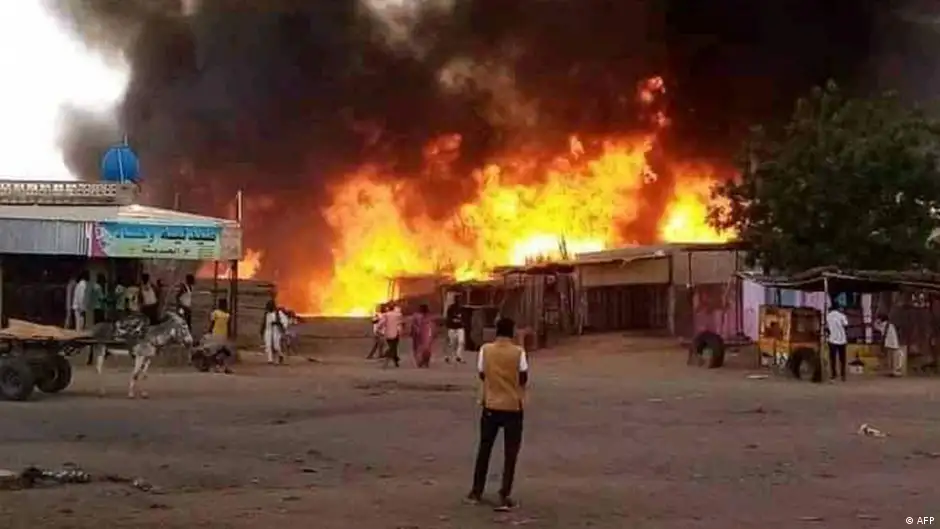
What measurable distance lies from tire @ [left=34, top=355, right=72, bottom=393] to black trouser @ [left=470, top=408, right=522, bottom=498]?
35.5 ft

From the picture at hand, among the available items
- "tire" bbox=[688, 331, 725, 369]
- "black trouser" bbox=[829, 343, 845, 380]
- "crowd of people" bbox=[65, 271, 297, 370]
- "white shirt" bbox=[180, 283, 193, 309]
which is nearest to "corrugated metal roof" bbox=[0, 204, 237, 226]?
"crowd of people" bbox=[65, 271, 297, 370]

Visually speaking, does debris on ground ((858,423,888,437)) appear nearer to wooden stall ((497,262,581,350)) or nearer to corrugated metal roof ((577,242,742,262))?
corrugated metal roof ((577,242,742,262))

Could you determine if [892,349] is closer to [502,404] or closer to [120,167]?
[502,404]

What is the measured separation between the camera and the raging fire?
45.6m

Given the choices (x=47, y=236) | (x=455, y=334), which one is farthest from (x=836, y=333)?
(x=47, y=236)

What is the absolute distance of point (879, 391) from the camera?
21641 mm

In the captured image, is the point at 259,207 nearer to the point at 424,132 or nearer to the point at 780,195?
the point at 424,132

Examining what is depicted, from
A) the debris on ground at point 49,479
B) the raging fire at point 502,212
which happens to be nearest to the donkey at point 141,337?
the debris on ground at point 49,479

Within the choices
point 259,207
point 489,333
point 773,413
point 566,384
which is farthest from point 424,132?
point 773,413

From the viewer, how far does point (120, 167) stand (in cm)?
3275

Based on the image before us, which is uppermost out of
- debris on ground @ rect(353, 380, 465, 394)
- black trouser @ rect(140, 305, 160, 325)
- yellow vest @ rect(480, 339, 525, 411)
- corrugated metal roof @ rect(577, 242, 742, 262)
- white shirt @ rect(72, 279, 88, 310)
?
corrugated metal roof @ rect(577, 242, 742, 262)

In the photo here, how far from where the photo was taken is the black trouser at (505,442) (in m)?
9.89

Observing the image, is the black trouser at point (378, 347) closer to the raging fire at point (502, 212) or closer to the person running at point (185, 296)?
the person running at point (185, 296)

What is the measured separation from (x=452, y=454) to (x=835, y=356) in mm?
13453
